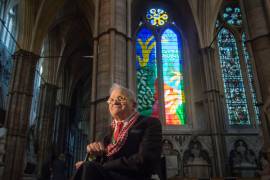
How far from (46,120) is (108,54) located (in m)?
8.56

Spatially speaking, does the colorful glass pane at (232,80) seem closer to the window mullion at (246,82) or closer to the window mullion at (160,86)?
the window mullion at (246,82)

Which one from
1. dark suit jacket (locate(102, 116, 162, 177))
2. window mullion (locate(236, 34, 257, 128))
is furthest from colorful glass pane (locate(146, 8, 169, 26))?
dark suit jacket (locate(102, 116, 162, 177))

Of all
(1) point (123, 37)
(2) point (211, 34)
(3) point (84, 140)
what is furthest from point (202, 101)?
(3) point (84, 140)

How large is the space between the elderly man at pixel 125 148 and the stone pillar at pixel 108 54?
239 inches

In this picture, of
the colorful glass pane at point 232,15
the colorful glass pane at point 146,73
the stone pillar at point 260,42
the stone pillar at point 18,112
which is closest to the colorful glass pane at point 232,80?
the colorful glass pane at point 232,15

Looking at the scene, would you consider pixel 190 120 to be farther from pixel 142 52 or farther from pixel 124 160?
pixel 124 160

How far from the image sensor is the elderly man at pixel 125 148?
137cm

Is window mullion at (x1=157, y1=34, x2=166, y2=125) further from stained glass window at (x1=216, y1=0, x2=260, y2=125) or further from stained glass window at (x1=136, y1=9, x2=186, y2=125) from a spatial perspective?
stained glass window at (x1=216, y1=0, x2=260, y2=125)

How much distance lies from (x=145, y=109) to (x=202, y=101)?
9.08 ft

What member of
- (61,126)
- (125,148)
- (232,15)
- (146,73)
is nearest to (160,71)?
(146,73)

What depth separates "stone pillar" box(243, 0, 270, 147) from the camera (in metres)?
8.28

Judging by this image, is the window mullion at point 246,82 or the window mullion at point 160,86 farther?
the window mullion at point 246,82

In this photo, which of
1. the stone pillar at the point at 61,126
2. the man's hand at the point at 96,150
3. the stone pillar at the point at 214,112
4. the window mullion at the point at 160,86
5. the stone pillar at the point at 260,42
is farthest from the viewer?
the stone pillar at the point at 61,126

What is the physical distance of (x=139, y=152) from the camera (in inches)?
58.4
